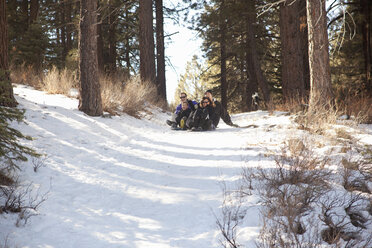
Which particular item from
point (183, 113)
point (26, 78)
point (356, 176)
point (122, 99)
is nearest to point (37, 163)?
point (356, 176)

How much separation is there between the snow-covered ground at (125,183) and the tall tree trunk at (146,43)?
6.01 meters

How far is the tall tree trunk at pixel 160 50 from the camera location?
549 inches

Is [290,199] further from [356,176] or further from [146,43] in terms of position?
[146,43]

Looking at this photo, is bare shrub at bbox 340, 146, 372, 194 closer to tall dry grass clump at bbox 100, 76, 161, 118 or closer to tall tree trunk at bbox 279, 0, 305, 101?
tall dry grass clump at bbox 100, 76, 161, 118

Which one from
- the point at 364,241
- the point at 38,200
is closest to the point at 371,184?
the point at 364,241

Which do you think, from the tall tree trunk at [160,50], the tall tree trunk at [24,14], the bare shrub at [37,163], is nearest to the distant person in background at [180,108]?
the bare shrub at [37,163]

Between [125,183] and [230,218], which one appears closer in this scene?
[230,218]

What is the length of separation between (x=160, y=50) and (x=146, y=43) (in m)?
2.36

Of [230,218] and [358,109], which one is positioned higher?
[358,109]

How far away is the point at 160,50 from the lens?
14086mm

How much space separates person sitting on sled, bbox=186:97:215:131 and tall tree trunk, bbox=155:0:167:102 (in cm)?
599

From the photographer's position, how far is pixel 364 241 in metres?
2.13

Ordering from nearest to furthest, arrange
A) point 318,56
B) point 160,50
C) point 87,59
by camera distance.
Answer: point 318,56 → point 87,59 → point 160,50

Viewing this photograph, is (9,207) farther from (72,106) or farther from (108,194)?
(72,106)
